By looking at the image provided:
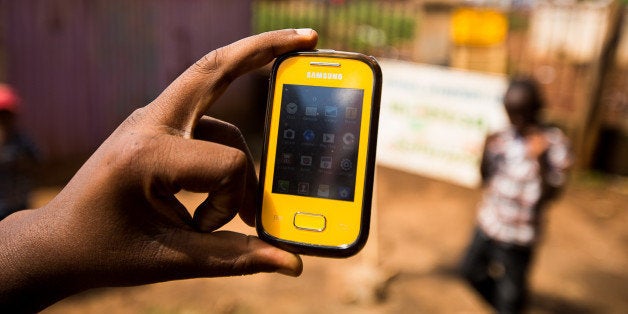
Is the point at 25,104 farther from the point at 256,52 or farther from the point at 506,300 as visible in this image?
the point at 256,52

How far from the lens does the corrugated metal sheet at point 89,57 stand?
20.7 ft

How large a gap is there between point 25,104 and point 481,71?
533 centimetres

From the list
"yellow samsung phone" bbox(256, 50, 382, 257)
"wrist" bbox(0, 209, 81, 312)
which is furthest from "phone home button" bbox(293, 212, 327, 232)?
"wrist" bbox(0, 209, 81, 312)

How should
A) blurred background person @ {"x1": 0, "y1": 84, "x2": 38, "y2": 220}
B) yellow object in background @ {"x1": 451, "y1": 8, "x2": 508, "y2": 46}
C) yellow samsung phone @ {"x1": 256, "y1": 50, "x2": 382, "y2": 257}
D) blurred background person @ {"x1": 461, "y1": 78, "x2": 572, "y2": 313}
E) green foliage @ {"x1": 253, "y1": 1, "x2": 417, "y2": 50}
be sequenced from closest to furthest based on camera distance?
yellow samsung phone @ {"x1": 256, "y1": 50, "x2": 382, "y2": 257}
blurred background person @ {"x1": 461, "y1": 78, "x2": 572, "y2": 313}
blurred background person @ {"x1": 0, "y1": 84, "x2": 38, "y2": 220}
yellow object in background @ {"x1": 451, "y1": 8, "x2": 508, "y2": 46}
green foliage @ {"x1": 253, "y1": 1, "x2": 417, "y2": 50}

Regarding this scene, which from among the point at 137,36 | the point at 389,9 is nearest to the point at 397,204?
the point at 389,9

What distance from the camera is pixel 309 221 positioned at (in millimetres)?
1488

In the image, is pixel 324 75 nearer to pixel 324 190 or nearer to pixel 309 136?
pixel 309 136

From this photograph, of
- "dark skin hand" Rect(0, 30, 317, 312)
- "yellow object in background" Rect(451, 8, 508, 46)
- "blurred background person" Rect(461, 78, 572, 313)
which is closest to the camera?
"dark skin hand" Rect(0, 30, 317, 312)

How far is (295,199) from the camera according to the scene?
5.00 ft

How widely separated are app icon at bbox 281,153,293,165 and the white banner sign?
2.85 m

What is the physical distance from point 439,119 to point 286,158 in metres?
3.02

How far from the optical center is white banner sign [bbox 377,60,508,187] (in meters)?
4.12

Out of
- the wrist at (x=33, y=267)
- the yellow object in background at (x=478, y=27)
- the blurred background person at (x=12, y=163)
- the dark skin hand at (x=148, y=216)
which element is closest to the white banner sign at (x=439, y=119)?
the yellow object in background at (x=478, y=27)

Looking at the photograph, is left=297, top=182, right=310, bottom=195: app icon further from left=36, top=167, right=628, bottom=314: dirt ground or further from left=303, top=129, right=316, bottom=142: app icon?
left=36, top=167, right=628, bottom=314: dirt ground
